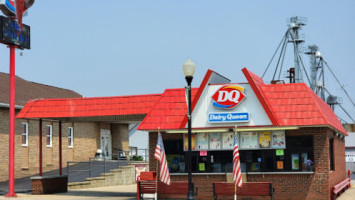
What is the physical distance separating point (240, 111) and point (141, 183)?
520 cm

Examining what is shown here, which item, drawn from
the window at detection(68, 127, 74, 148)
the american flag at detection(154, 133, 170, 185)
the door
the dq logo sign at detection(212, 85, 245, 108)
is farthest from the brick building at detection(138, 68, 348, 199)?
the door

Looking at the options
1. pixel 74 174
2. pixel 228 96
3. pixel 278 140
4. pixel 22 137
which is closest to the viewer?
pixel 278 140

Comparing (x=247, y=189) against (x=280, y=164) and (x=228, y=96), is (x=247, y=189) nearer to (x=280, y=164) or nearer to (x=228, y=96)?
(x=280, y=164)

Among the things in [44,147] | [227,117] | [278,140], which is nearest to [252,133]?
[278,140]

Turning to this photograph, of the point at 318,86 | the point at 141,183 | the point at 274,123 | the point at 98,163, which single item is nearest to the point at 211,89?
the point at 274,123

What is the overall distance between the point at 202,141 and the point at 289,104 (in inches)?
162

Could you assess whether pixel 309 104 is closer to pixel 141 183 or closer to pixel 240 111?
pixel 240 111

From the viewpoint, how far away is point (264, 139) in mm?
25188

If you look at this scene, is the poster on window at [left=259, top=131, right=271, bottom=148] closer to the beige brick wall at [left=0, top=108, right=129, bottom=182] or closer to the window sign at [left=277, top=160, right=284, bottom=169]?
the window sign at [left=277, top=160, right=284, bottom=169]

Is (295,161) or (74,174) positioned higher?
(295,161)

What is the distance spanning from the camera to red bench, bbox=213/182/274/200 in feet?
75.6

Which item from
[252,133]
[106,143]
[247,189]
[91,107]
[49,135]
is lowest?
[247,189]

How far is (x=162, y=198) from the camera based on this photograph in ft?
83.4

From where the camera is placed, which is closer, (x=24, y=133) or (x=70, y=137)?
(x=24, y=133)
